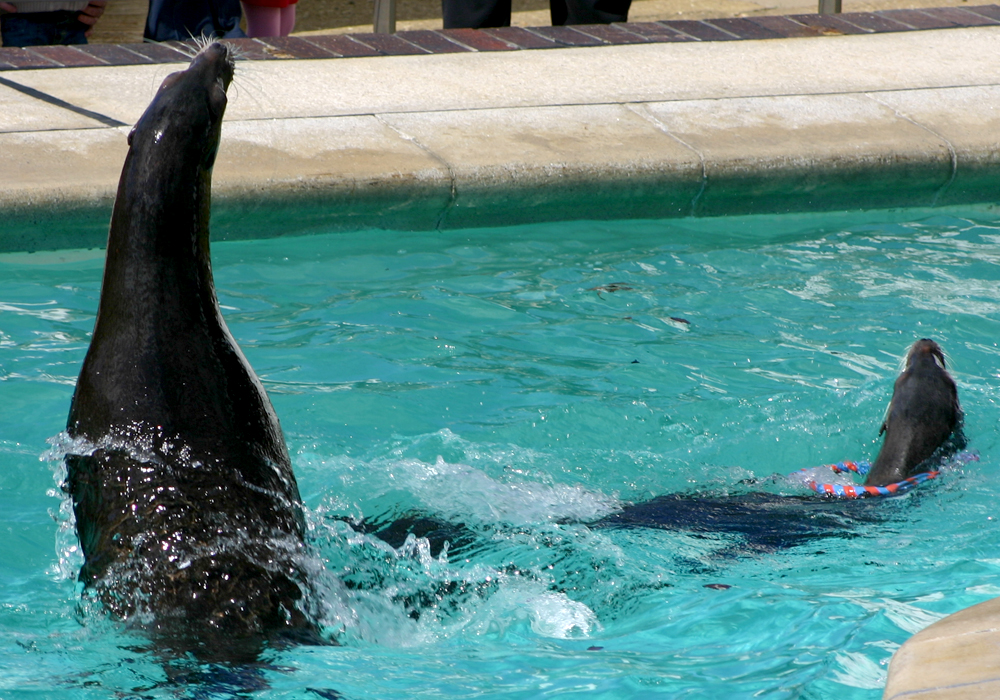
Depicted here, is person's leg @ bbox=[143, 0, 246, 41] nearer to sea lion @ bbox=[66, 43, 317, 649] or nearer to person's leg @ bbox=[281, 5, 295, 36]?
person's leg @ bbox=[281, 5, 295, 36]

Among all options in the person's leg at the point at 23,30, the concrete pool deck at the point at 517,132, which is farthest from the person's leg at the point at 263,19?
the person's leg at the point at 23,30

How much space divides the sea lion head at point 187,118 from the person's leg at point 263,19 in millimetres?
6998

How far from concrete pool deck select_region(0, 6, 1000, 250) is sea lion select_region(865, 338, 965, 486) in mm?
2711

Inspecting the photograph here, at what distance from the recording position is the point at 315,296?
611cm

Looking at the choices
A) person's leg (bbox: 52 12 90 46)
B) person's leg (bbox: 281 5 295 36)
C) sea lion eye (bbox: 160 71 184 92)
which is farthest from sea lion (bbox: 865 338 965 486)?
person's leg (bbox: 52 12 90 46)

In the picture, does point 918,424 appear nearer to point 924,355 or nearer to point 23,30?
point 924,355

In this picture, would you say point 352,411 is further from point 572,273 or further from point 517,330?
point 572,273

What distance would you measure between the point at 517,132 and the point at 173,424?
4.93 meters

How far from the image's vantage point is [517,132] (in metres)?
7.33

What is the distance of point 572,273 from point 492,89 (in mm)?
2124

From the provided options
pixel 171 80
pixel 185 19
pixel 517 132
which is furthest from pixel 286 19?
pixel 171 80

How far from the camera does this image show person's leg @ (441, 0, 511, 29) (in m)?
9.77

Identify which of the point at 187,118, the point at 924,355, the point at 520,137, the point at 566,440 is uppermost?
the point at 187,118

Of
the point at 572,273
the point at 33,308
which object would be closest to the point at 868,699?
the point at 572,273
